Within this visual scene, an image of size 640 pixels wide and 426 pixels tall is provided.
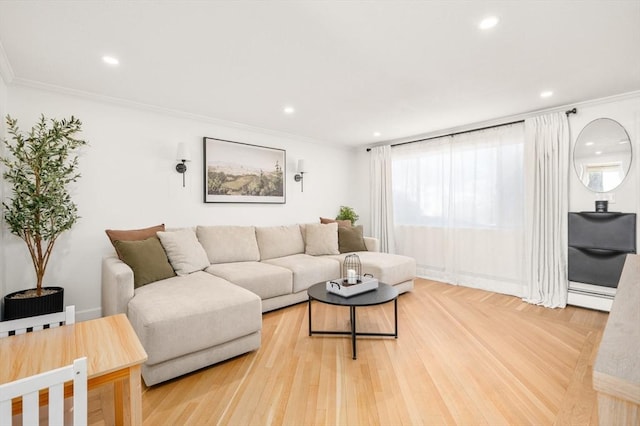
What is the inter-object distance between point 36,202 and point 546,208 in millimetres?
5262

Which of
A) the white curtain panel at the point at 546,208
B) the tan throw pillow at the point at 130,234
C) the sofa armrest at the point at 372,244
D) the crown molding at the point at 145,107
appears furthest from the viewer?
the sofa armrest at the point at 372,244

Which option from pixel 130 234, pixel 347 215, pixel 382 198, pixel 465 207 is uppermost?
pixel 382 198

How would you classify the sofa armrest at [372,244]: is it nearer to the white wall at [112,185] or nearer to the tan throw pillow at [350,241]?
the tan throw pillow at [350,241]

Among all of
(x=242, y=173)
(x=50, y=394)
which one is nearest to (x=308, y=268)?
(x=242, y=173)

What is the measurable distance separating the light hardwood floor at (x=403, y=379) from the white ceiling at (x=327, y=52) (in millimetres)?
2368

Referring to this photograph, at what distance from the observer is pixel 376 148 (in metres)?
5.58

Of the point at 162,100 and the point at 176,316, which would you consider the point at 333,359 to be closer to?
the point at 176,316

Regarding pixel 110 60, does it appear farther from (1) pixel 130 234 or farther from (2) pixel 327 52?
(2) pixel 327 52

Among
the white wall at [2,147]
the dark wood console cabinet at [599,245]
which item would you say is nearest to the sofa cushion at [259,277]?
the white wall at [2,147]

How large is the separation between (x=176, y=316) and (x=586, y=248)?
4242 millimetres

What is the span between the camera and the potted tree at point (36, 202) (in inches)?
96.5

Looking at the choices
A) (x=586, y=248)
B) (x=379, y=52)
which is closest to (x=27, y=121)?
(x=379, y=52)

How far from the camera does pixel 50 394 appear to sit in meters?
0.73

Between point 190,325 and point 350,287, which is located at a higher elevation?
point 350,287
